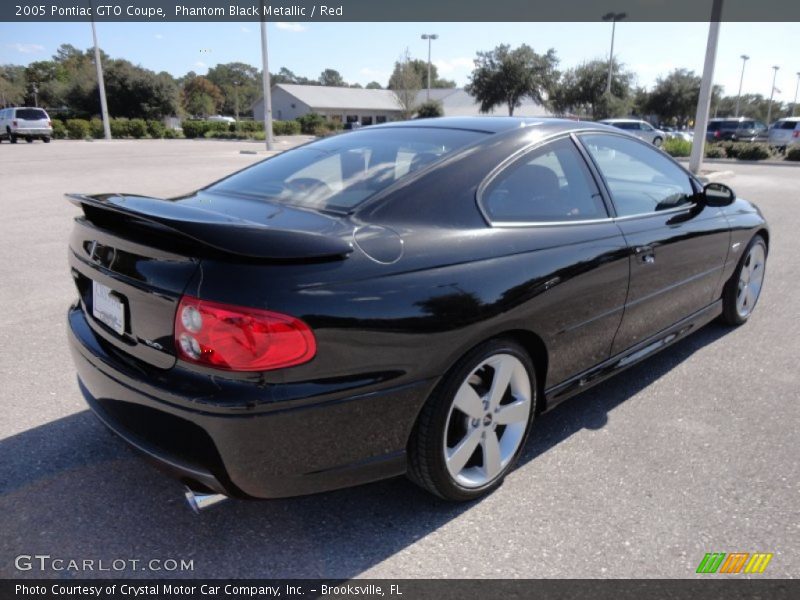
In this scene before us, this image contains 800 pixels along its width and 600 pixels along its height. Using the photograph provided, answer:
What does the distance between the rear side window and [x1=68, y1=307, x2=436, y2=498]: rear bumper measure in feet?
2.94

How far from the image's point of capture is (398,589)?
83.4 inches

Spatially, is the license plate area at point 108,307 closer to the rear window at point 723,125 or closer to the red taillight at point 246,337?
the red taillight at point 246,337

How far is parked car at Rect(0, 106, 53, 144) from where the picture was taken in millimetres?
32750

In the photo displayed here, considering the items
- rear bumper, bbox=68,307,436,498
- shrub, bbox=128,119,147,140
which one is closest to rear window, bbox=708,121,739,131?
shrub, bbox=128,119,147,140

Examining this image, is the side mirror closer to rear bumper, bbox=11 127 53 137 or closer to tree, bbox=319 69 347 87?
rear bumper, bbox=11 127 53 137

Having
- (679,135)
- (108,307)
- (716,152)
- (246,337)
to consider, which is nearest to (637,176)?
(246,337)

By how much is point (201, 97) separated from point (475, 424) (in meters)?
111

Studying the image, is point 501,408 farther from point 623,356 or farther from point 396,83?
point 396,83

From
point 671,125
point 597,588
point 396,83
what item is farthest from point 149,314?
point 671,125

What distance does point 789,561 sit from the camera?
2.28 meters

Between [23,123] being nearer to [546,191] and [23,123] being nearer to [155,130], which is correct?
[155,130]

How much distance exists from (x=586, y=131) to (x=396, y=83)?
5253cm

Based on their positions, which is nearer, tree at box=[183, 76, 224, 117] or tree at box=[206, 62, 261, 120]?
tree at box=[183, 76, 224, 117]

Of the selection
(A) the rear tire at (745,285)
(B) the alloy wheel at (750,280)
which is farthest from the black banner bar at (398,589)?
(B) the alloy wheel at (750,280)
